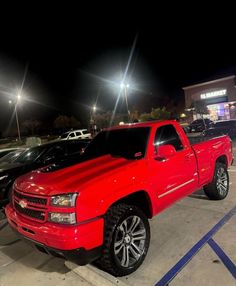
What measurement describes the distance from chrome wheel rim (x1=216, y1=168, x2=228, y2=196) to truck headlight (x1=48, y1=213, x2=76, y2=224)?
11.9 ft

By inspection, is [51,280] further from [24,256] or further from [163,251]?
[163,251]

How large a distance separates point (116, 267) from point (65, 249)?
718 mm

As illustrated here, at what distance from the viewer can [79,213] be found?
10.3ft

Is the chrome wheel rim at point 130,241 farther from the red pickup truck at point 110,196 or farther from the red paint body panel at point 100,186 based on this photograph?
the red paint body panel at point 100,186

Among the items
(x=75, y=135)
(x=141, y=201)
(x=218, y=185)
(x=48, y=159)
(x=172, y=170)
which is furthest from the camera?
(x=75, y=135)

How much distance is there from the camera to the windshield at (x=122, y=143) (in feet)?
14.2

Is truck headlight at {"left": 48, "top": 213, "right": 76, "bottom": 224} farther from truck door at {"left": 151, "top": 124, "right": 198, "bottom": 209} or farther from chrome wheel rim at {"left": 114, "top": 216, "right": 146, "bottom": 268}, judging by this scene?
truck door at {"left": 151, "top": 124, "right": 198, "bottom": 209}

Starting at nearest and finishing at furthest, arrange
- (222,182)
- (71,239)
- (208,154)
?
1. (71,239)
2. (208,154)
3. (222,182)

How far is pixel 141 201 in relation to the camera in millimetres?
4020

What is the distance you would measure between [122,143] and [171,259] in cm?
192

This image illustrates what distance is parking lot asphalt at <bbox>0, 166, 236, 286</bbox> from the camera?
3.41 meters

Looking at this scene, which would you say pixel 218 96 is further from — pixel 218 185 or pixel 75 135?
pixel 218 185

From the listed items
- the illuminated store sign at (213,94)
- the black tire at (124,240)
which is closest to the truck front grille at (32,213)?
the black tire at (124,240)

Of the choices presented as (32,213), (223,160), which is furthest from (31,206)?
(223,160)
